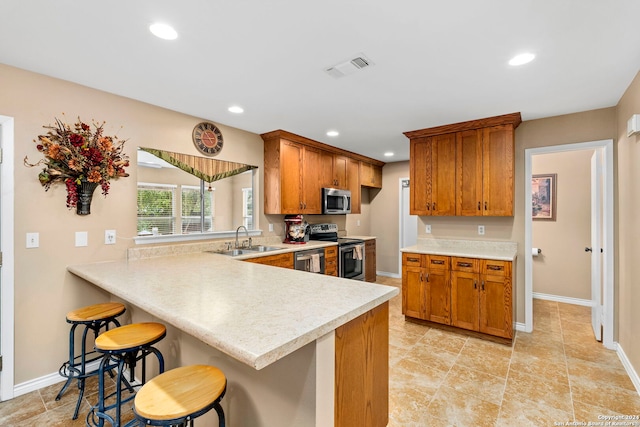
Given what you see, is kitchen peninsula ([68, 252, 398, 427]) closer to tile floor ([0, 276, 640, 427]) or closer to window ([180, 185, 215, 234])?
tile floor ([0, 276, 640, 427])

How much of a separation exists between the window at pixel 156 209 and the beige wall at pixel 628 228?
13.8ft

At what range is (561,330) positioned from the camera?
3383 millimetres

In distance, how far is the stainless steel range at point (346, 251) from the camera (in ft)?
15.4

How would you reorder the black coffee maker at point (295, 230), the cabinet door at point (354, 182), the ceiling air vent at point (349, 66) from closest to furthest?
the ceiling air vent at point (349, 66), the black coffee maker at point (295, 230), the cabinet door at point (354, 182)

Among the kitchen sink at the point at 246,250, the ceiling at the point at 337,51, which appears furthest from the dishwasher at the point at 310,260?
the ceiling at the point at 337,51

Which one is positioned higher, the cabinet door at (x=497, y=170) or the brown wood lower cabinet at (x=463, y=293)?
the cabinet door at (x=497, y=170)

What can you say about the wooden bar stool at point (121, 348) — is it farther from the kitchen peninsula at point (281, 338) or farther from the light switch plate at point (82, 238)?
the light switch plate at point (82, 238)

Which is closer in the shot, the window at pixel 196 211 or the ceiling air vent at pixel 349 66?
the ceiling air vent at pixel 349 66

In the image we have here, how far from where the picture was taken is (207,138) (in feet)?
11.4

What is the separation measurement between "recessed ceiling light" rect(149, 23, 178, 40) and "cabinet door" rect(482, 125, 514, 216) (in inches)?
126

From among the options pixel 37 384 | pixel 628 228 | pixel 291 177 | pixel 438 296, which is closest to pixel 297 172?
pixel 291 177

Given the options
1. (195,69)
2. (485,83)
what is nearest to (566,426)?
(485,83)

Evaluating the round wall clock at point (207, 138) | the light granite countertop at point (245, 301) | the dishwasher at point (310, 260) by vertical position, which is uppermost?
the round wall clock at point (207, 138)

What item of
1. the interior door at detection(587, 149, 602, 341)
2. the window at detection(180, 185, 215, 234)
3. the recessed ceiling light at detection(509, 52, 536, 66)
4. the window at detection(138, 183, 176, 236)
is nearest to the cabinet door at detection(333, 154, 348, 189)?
the window at detection(180, 185, 215, 234)
